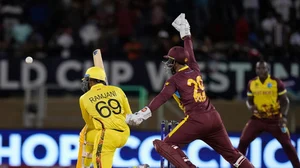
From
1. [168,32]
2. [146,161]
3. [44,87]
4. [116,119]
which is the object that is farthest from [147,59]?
[116,119]

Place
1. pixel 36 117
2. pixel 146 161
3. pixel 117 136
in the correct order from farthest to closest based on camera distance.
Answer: pixel 36 117
pixel 146 161
pixel 117 136

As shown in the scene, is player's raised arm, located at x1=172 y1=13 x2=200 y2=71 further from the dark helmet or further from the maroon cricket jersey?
the maroon cricket jersey

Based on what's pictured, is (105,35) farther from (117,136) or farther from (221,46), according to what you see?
(117,136)

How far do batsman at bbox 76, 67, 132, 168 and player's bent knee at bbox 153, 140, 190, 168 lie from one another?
57 cm

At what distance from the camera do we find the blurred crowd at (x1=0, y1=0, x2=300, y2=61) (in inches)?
917

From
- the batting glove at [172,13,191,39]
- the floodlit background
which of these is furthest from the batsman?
the floodlit background

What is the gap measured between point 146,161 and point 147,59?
520 cm

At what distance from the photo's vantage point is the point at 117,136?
44.5ft

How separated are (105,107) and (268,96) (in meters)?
4.14

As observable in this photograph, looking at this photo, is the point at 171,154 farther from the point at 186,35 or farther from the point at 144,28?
the point at 144,28

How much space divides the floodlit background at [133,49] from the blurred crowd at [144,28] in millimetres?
27

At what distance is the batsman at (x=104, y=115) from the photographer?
1345cm

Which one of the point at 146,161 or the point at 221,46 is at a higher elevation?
the point at 221,46

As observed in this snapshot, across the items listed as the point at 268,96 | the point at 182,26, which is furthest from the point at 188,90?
the point at 268,96
